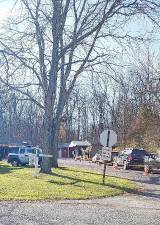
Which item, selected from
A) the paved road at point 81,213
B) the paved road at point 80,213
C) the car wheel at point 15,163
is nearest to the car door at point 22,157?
the car wheel at point 15,163

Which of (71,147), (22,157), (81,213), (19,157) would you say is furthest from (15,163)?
(71,147)

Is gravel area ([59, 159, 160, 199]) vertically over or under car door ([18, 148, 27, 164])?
under

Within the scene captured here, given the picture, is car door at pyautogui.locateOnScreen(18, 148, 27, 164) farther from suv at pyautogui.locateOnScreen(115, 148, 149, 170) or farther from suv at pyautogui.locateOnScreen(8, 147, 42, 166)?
suv at pyautogui.locateOnScreen(115, 148, 149, 170)

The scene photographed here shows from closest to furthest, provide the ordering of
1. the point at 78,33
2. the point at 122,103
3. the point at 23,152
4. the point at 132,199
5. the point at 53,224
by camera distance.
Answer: the point at 53,224, the point at 132,199, the point at 78,33, the point at 23,152, the point at 122,103

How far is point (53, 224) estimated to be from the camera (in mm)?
10688

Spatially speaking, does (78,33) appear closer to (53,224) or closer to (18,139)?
(53,224)

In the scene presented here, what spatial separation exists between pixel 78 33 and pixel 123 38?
2.67m

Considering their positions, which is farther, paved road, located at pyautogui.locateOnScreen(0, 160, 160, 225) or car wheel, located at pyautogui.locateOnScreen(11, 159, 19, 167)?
car wheel, located at pyautogui.locateOnScreen(11, 159, 19, 167)

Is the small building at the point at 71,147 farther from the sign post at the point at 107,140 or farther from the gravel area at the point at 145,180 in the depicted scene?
the sign post at the point at 107,140

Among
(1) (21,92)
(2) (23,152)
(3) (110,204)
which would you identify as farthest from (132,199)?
(2) (23,152)

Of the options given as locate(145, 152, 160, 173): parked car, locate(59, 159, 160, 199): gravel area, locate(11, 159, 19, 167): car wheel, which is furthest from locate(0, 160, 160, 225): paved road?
locate(11, 159, 19, 167): car wheel

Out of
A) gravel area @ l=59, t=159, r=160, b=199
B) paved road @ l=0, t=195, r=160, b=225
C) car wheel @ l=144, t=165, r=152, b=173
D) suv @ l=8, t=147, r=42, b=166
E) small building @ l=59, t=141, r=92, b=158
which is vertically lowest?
paved road @ l=0, t=195, r=160, b=225

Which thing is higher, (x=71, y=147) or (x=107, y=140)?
(x=71, y=147)

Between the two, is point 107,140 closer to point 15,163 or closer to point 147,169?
point 147,169
